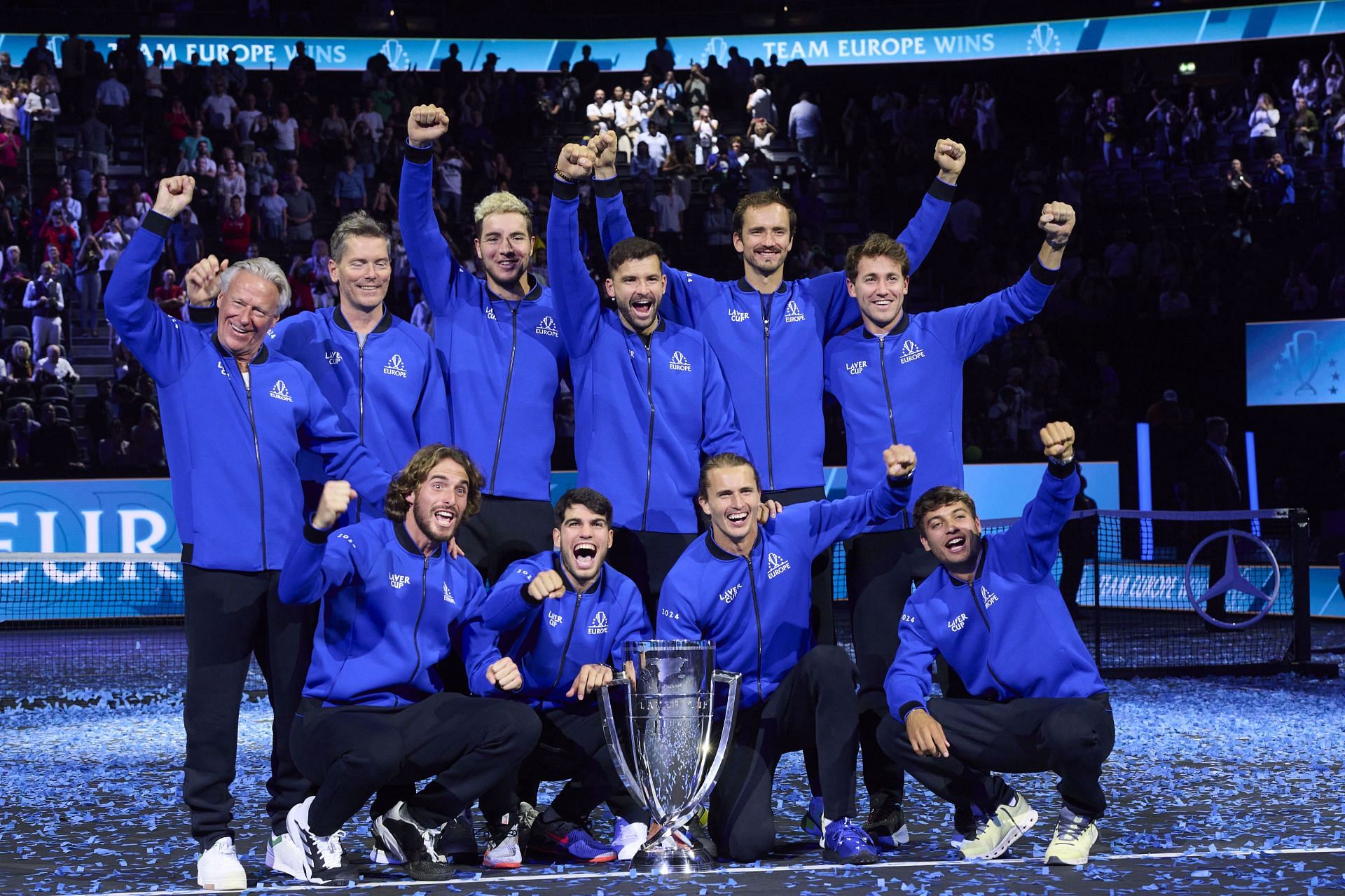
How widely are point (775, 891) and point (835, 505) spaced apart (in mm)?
1745

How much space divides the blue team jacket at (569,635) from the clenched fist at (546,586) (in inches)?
14.8

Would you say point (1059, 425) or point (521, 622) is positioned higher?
point (1059, 425)

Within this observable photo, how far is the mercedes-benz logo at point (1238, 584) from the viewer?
39.1 feet

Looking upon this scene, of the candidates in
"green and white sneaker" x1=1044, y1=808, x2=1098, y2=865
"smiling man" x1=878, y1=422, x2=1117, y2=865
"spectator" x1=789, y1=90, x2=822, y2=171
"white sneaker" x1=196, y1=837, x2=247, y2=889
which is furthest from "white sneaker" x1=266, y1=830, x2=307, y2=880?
"spectator" x1=789, y1=90, x2=822, y2=171

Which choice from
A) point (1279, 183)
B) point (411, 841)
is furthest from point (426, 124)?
point (1279, 183)

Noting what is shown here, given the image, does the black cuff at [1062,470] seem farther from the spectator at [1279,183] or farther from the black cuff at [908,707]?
the spectator at [1279,183]

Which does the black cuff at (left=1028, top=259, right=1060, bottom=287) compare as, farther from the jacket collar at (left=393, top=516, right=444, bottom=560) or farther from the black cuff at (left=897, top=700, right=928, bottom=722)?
the jacket collar at (left=393, top=516, right=444, bottom=560)

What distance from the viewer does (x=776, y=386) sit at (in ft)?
22.0

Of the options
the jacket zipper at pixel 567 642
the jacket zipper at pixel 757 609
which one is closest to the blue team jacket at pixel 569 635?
the jacket zipper at pixel 567 642

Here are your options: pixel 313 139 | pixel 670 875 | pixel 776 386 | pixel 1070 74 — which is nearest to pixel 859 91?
pixel 1070 74

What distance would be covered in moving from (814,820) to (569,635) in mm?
1308

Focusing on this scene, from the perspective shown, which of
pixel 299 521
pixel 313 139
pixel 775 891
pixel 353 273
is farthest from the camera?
pixel 313 139

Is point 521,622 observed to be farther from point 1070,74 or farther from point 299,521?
point 1070,74

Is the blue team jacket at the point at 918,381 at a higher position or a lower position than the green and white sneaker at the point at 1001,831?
higher
